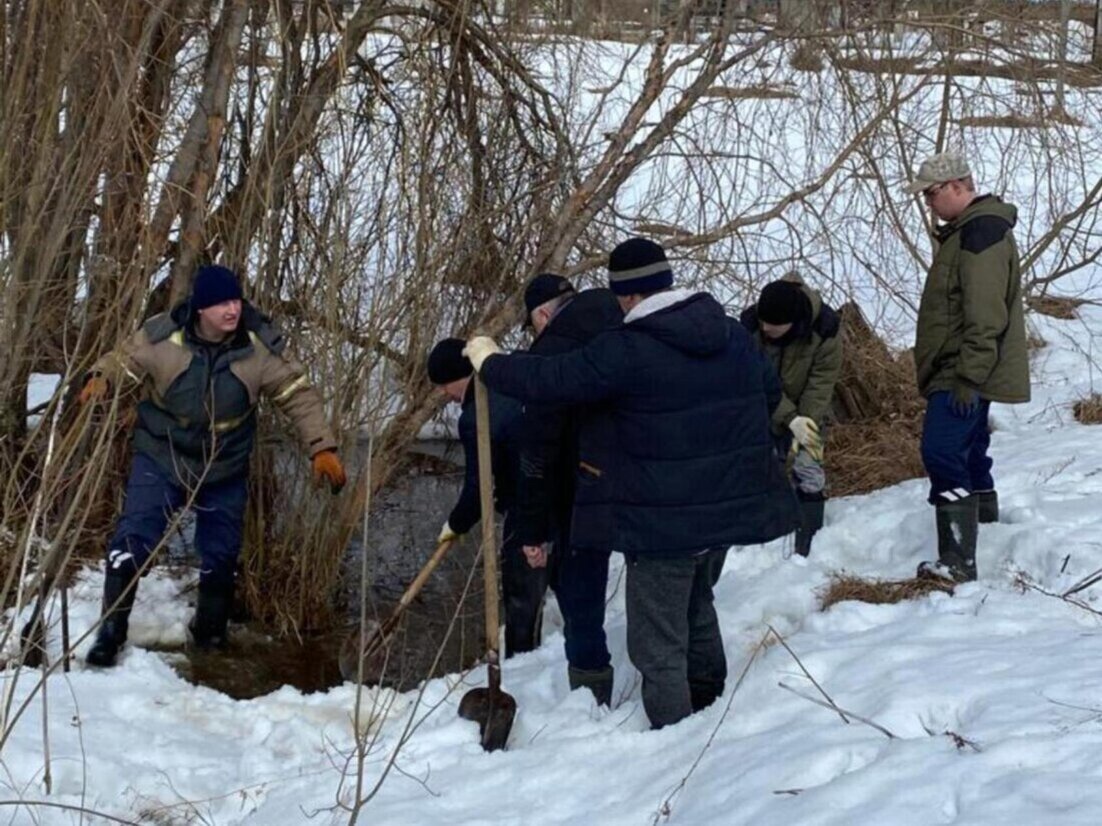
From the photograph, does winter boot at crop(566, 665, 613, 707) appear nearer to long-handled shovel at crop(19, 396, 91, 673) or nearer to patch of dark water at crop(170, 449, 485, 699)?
patch of dark water at crop(170, 449, 485, 699)

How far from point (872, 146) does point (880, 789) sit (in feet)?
17.1

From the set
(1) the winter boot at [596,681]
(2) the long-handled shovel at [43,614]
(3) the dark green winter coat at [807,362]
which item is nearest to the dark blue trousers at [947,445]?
(3) the dark green winter coat at [807,362]

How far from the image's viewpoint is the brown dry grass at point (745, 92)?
725 cm

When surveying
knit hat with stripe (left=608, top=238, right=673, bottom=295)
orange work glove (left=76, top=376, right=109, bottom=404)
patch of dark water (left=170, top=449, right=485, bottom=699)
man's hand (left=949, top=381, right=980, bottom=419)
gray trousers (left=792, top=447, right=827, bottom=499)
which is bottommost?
patch of dark water (left=170, top=449, right=485, bottom=699)

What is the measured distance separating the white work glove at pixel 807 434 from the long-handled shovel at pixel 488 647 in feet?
6.02

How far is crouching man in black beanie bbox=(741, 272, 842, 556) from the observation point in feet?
19.2

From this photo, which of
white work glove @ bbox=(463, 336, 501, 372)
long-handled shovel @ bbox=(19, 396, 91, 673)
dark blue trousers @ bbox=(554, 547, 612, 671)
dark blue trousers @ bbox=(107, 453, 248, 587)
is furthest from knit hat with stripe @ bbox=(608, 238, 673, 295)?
dark blue trousers @ bbox=(107, 453, 248, 587)

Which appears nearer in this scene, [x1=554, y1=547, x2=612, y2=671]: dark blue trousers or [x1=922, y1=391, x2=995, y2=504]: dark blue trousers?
[x1=554, y1=547, x2=612, y2=671]: dark blue trousers

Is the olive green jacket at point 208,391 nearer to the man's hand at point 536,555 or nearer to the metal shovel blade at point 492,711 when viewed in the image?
the man's hand at point 536,555

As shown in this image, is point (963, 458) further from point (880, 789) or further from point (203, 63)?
point (203, 63)

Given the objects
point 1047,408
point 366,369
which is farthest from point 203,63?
point 1047,408

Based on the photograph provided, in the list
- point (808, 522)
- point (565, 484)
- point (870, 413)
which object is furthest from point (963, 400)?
point (870, 413)

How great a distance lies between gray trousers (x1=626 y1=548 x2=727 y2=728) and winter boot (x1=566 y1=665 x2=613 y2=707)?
0.39 metres

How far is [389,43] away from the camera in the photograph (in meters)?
7.01
